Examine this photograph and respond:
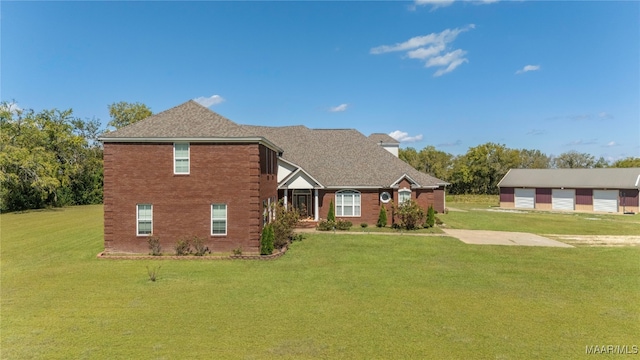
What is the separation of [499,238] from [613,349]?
655 inches

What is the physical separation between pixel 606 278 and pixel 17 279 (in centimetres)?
2296

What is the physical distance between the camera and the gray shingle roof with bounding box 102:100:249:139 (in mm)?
18172

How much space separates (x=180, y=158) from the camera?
60.4 feet

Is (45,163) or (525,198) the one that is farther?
(525,198)

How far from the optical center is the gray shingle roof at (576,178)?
45234 mm

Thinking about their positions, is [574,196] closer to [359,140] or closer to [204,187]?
[359,140]

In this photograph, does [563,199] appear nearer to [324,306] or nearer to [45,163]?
[324,306]

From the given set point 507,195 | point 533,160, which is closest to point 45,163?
point 507,195

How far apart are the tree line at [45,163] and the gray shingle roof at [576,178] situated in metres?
60.0

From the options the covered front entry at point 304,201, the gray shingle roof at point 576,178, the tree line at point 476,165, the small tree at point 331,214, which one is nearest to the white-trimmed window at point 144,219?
the covered front entry at point 304,201

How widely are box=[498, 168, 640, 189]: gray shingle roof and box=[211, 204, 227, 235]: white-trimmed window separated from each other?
47.5m

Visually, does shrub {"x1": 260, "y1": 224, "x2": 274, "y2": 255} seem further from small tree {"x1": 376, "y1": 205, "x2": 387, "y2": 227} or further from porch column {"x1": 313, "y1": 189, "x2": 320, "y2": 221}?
small tree {"x1": 376, "y1": 205, "x2": 387, "y2": 227}

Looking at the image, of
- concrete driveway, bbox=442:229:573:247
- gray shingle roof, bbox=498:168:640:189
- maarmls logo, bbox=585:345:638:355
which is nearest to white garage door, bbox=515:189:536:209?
gray shingle roof, bbox=498:168:640:189

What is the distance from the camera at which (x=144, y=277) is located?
14.3 meters
